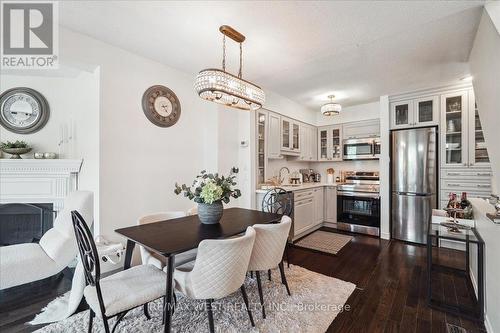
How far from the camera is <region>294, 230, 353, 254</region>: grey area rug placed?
3527 millimetres

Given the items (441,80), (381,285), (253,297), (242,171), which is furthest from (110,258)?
(441,80)

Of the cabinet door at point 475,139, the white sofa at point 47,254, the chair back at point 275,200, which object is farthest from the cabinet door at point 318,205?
the white sofa at point 47,254

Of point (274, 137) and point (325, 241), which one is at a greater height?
point (274, 137)

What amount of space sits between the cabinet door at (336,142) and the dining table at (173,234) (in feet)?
10.3

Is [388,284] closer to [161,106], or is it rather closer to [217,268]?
[217,268]

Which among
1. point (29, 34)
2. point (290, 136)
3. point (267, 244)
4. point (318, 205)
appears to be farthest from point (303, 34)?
point (318, 205)

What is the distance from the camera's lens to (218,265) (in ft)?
4.80

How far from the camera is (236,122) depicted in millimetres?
3760

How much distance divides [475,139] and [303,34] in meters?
3.15

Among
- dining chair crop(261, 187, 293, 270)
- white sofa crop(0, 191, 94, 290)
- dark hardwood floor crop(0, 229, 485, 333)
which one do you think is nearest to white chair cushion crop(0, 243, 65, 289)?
white sofa crop(0, 191, 94, 290)

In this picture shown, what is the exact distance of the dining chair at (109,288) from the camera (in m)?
1.36

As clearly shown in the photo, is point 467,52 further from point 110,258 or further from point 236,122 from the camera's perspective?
point 110,258

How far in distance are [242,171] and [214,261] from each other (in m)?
2.35

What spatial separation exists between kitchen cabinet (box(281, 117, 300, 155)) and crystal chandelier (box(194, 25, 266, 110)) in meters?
2.00
